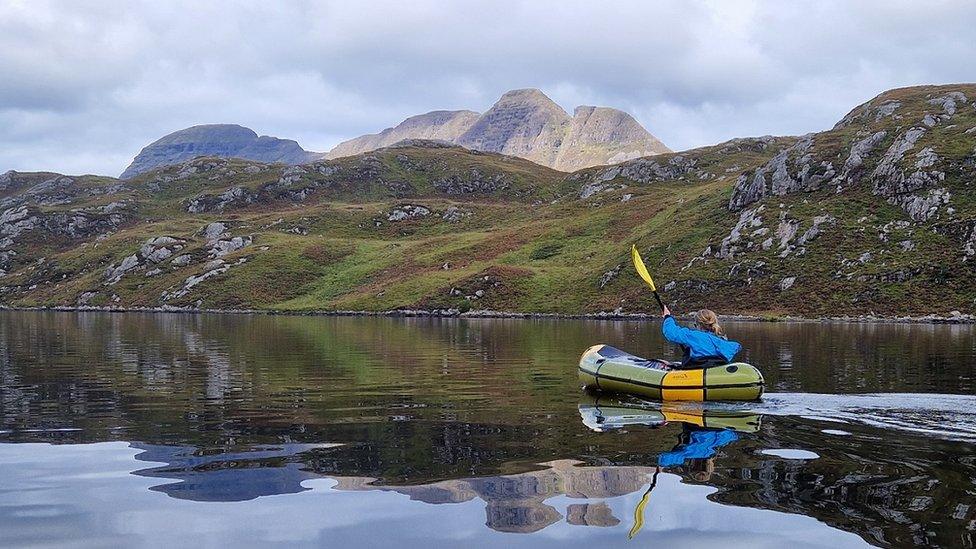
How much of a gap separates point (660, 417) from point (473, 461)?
7.80 meters

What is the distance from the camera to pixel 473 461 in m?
15.2

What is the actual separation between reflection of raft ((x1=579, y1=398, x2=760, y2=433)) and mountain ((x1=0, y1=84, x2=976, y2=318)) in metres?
67.2

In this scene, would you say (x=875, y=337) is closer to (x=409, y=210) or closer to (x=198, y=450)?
(x=198, y=450)

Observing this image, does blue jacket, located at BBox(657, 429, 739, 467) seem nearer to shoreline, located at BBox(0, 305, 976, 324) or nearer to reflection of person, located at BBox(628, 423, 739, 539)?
reflection of person, located at BBox(628, 423, 739, 539)

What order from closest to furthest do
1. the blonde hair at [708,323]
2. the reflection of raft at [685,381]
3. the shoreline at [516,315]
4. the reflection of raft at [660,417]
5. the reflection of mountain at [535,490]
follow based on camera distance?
the reflection of mountain at [535,490] → the reflection of raft at [660,417] → the reflection of raft at [685,381] → the blonde hair at [708,323] → the shoreline at [516,315]

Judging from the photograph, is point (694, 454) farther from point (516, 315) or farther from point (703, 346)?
point (516, 315)

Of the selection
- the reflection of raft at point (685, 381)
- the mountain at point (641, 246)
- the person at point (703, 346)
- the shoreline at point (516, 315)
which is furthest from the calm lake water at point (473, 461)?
the mountain at point (641, 246)

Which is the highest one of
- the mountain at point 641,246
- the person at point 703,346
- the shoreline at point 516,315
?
the mountain at point 641,246

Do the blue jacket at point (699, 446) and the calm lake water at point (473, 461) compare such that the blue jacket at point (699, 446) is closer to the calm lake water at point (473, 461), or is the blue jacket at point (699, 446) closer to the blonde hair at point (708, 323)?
the calm lake water at point (473, 461)

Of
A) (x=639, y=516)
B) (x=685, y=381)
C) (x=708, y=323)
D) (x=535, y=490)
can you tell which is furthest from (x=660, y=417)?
(x=639, y=516)

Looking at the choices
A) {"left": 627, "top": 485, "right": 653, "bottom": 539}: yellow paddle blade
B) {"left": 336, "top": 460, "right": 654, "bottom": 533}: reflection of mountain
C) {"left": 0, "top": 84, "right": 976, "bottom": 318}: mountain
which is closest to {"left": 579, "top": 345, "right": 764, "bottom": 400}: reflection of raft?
{"left": 336, "top": 460, "right": 654, "bottom": 533}: reflection of mountain

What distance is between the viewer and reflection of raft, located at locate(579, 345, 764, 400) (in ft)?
74.7

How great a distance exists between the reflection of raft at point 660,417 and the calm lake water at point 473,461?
0.37 feet

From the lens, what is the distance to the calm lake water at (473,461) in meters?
10.9
